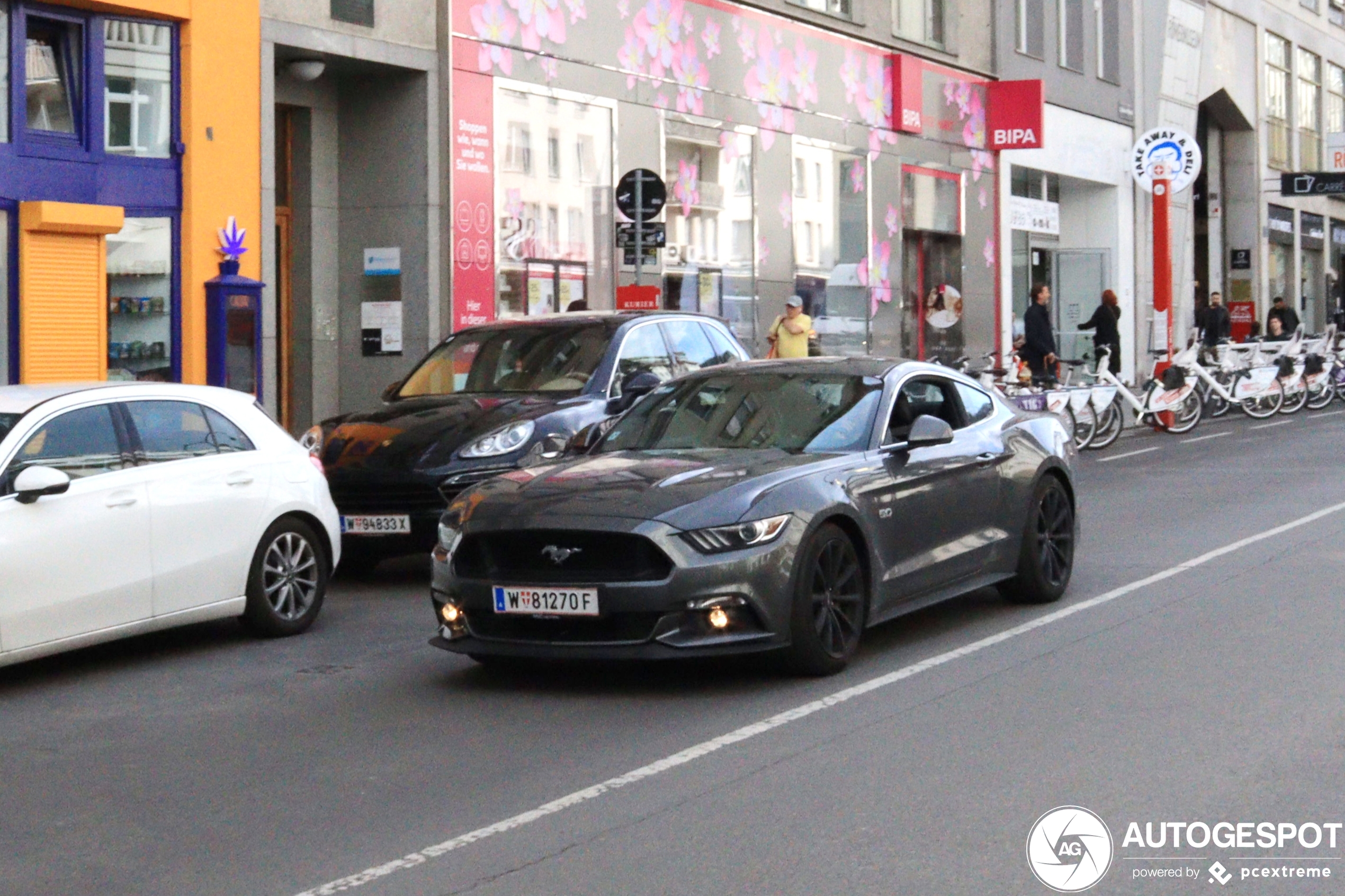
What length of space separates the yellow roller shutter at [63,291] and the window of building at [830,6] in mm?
13345

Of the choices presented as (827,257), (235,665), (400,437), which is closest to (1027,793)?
(235,665)

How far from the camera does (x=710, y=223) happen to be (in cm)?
2595

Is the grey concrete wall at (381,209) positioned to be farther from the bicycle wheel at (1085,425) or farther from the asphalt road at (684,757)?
the asphalt road at (684,757)

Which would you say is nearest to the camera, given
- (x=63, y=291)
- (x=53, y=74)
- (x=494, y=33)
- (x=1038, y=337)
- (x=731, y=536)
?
(x=731, y=536)

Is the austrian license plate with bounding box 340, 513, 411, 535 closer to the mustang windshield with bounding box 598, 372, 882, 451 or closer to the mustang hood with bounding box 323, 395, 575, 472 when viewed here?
the mustang hood with bounding box 323, 395, 575, 472

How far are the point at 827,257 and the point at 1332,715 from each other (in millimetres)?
21815

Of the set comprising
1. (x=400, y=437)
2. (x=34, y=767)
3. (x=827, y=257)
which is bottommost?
(x=34, y=767)

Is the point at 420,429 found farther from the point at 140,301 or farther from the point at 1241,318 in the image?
the point at 1241,318

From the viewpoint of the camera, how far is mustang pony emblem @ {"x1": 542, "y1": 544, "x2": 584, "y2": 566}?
26.6 ft

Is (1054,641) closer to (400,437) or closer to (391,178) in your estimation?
(400,437)

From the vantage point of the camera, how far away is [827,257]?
94.5 ft

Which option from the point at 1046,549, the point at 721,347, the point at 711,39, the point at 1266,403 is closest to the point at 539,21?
the point at 711,39

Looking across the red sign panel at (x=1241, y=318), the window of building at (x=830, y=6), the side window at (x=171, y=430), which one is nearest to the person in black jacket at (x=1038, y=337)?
the window of building at (x=830, y=6)

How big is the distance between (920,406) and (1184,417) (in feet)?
57.1
